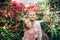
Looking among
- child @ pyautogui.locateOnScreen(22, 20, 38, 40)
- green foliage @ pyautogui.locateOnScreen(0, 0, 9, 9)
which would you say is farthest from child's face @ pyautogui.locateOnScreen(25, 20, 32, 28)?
green foliage @ pyautogui.locateOnScreen(0, 0, 9, 9)

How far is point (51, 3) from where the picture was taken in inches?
368

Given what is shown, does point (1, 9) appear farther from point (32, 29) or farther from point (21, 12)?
point (32, 29)

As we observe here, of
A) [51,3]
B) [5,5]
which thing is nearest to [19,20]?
[5,5]

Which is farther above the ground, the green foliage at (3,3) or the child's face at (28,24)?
the green foliage at (3,3)

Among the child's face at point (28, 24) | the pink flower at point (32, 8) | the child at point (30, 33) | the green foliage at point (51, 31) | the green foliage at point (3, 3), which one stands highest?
the green foliage at point (3, 3)

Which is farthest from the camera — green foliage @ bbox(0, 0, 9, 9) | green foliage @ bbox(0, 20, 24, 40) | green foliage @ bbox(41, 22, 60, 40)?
green foliage @ bbox(0, 0, 9, 9)

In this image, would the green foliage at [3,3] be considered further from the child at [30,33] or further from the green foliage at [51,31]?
the child at [30,33]

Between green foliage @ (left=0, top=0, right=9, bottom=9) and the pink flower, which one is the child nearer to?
the pink flower

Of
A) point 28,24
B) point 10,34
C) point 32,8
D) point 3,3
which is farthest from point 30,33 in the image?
point 3,3

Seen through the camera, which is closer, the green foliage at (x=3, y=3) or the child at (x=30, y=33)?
the child at (x=30, y=33)

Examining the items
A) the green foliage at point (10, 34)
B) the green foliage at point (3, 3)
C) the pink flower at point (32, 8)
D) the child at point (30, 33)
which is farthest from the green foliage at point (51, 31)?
the green foliage at point (3, 3)

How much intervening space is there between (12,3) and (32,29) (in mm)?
1347

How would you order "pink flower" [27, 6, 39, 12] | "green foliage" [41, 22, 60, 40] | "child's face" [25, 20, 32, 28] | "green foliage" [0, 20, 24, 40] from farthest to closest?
"pink flower" [27, 6, 39, 12] < "green foliage" [41, 22, 60, 40] < "green foliage" [0, 20, 24, 40] < "child's face" [25, 20, 32, 28]

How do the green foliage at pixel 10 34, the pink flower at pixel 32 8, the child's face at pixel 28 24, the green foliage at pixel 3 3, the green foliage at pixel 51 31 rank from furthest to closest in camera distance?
the green foliage at pixel 3 3, the pink flower at pixel 32 8, the green foliage at pixel 51 31, the green foliage at pixel 10 34, the child's face at pixel 28 24
